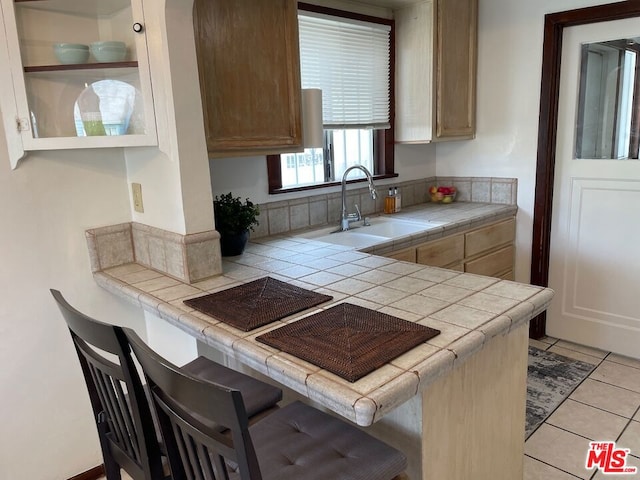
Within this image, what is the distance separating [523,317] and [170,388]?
3.34 feet

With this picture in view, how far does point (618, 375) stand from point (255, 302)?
246 cm

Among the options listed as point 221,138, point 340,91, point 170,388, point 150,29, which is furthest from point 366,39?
point 170,388

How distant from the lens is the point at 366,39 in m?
3.01

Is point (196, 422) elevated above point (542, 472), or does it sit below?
above

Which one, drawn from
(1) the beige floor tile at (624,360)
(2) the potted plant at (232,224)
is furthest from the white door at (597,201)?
(2) the potted plant at (232,224)

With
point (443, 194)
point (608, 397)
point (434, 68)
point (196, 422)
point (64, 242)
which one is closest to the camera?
point (196, 422)

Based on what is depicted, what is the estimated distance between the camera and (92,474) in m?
2.15

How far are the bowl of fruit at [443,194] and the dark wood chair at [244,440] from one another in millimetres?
2448

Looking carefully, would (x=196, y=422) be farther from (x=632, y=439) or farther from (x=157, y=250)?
(x=632, y=439)

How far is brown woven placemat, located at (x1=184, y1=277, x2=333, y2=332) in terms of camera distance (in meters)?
1.45

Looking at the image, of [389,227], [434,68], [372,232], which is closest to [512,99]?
[434,68]

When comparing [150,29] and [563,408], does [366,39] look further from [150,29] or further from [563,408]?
[563,408]

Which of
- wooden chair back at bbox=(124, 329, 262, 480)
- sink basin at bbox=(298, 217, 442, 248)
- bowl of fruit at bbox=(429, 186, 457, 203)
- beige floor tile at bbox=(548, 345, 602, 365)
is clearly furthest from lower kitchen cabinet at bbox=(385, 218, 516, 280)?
wooden chair back at bbox=(124, 329, 262, 480)

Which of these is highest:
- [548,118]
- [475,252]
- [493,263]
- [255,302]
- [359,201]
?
[548,118]
